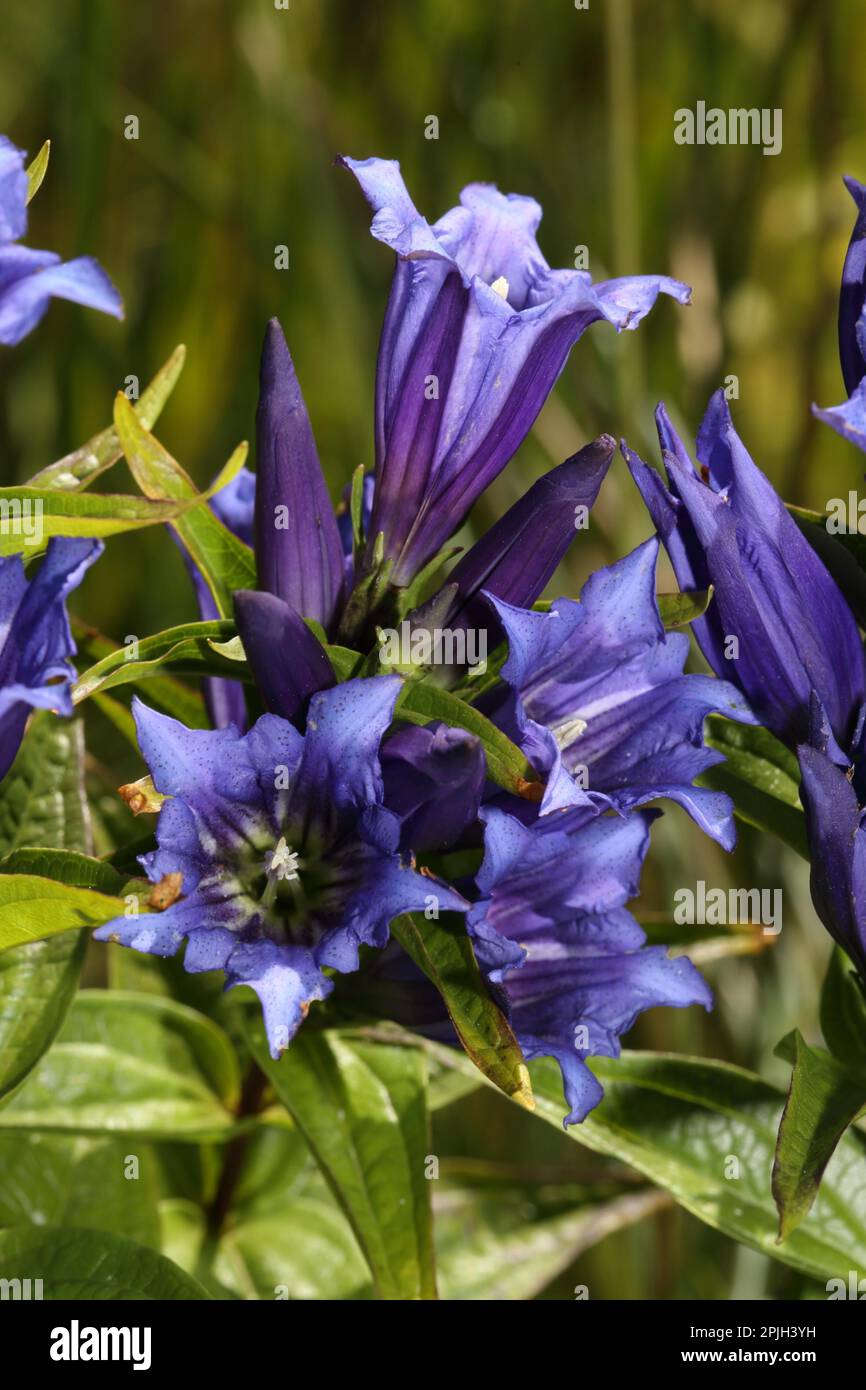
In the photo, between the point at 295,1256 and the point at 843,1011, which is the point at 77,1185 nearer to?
→ the point at 295,1256

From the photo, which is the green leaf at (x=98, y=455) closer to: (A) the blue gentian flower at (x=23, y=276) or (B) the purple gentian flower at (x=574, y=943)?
(A) the blue gentian flower at (x=23, y=276)

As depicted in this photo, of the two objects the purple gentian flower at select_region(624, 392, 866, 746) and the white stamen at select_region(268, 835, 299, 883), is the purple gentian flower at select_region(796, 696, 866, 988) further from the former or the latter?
the white stamen at select_region(268, 835, 299, 883)

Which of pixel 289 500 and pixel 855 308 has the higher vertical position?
pixel 855 308

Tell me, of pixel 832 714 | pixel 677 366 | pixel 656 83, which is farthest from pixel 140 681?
pixel 656 83

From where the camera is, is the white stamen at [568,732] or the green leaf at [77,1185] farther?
the green leaf at [77,1185]

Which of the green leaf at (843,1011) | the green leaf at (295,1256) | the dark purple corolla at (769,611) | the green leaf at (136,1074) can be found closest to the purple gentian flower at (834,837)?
the dark purple corolla at (769,611)

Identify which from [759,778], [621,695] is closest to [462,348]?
[621,695]
